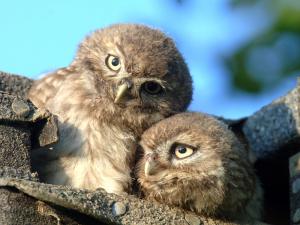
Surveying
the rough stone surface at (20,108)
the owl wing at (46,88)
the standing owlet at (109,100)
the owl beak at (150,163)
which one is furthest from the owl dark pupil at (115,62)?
the rough stone surface at (20,108)

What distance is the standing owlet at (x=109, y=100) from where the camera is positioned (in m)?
4.22

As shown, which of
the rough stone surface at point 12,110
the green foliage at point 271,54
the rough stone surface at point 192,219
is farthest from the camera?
the green foliage at point 271,54

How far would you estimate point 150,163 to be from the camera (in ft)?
14.2

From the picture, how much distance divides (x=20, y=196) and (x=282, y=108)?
7.01 feet

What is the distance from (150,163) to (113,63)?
688mm

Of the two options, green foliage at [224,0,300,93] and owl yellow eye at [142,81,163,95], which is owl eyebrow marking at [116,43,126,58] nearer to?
owl yellow eye at [142,81,163,95]

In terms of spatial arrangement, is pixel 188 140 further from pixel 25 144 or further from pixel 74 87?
pixel 25 144

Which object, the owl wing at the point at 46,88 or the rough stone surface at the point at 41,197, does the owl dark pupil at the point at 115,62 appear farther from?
the rough stone surface at the point at 41,197

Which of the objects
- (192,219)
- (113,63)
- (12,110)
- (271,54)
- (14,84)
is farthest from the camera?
(271,54)

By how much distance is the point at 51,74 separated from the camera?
494 cm

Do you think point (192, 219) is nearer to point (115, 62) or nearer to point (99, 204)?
point (99, 204)

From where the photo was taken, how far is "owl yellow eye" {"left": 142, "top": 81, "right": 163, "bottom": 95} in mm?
4574

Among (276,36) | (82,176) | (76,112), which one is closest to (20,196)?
(82,176)

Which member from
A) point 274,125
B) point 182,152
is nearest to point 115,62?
point 182,152
